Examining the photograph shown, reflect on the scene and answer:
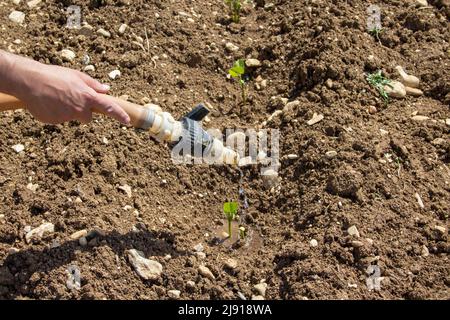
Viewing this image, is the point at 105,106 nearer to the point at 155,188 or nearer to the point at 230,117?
the point at 155,188

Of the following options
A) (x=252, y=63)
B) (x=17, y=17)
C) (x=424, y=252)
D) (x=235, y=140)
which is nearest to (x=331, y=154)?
(x=235, y=140)

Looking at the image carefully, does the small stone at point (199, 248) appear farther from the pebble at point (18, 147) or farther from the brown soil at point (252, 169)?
the pebble at point (18, 147)

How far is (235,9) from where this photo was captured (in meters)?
4.06

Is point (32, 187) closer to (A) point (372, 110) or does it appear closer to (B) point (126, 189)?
(B) point (126, 189)

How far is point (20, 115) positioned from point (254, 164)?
44.6 inches

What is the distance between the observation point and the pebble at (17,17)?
3869 mm

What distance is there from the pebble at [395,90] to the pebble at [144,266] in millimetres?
1445

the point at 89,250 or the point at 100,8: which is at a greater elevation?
the point at 100,8

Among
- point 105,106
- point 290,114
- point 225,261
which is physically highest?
point 105,106

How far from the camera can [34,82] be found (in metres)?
2.59

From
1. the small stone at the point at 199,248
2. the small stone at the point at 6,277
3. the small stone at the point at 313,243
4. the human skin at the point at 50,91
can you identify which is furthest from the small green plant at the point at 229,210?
the small stone at the point at 6,277

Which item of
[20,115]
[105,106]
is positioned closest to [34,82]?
[105,106]

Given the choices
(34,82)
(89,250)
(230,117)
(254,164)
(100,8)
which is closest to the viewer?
(34,82)

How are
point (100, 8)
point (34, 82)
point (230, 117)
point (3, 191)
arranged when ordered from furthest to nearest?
point (100, 8), point (230, 117), point (3, 191), point (34, 82)
